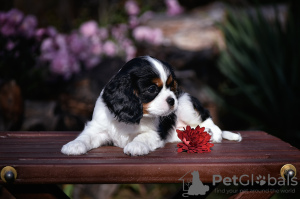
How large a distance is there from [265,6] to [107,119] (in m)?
6.09

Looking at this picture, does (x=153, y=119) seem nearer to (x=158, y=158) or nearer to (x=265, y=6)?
(x=158, y=158)

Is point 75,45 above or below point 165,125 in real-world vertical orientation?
above

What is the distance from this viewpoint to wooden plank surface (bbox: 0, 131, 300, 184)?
232 centimetres

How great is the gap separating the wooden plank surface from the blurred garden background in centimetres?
194

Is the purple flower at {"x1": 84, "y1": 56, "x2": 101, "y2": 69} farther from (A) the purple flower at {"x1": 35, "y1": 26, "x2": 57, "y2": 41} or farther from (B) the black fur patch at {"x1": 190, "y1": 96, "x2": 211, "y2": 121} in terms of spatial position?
(B) the black fur patch at {"x1": 190, "y1": 96, "x2": 211, "y2": 121}

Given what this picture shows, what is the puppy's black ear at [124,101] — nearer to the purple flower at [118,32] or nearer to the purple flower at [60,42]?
the purple flower at [60,42]

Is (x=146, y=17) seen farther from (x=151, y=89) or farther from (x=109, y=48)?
(x=151, y=89)

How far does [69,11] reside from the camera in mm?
9211

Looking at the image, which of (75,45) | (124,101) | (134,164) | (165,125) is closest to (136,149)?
(134,164)

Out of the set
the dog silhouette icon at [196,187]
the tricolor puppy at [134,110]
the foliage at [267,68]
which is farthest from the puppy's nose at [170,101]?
the foliage at [267,68]

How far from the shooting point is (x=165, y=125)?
3277 millimetres

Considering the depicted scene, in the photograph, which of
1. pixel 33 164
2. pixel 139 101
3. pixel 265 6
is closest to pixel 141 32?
pixel 265 6

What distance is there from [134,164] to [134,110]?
0.51 metres

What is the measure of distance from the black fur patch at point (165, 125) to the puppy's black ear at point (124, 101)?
311 millimetres
